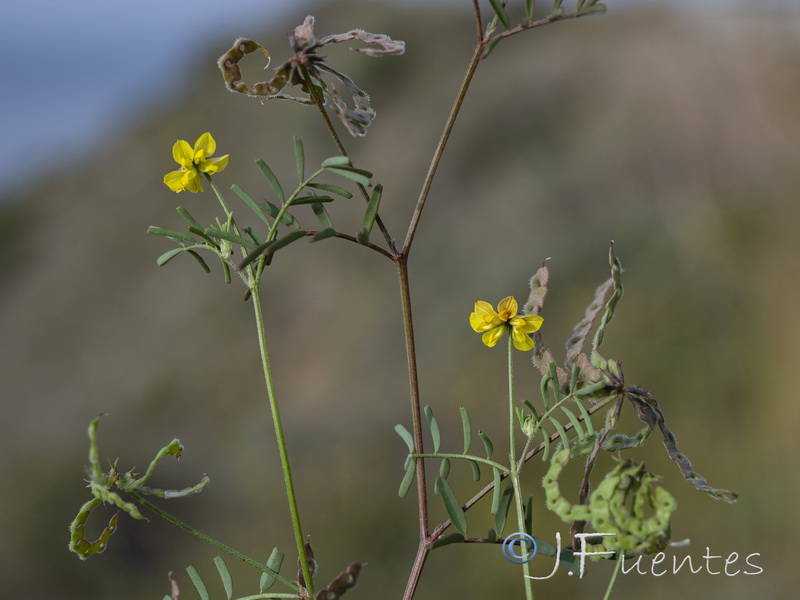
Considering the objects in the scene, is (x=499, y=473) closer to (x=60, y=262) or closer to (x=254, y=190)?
(x=254, y=190)

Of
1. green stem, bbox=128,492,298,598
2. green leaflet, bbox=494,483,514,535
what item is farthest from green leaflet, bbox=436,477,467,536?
green stem, bbox=128,492,298,598

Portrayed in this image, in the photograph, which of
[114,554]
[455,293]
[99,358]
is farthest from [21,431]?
[455,293]

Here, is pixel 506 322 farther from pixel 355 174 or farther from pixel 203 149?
pixel 203 149

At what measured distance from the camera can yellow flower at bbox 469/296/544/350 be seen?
61 centimetres

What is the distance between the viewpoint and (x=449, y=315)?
332 centimetres

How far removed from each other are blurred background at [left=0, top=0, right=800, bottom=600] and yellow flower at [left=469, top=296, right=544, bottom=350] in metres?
1.99

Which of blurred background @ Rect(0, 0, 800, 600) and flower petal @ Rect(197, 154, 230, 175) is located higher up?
flower petal @ Rect(197, 154, 230, 175)

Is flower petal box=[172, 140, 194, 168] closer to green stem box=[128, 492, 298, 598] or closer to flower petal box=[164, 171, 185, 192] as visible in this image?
flower petal box=[164, 171, 185, 192]

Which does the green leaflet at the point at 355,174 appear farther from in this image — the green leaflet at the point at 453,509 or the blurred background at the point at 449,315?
the blurred background at the point at 449,315

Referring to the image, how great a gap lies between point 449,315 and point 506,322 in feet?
8.85

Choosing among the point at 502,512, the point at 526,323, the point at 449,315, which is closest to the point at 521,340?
the point at 526,323

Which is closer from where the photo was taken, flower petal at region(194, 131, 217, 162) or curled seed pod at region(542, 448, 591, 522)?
curled seed pod at region(542, 448, 591, 522)

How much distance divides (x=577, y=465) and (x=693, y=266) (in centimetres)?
97

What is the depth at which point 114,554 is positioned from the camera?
318cm
